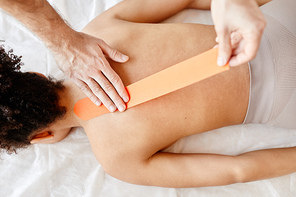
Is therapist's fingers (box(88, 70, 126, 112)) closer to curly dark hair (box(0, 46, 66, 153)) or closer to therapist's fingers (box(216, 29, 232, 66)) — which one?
curly dark hair (box(0, 46, 66, 153))

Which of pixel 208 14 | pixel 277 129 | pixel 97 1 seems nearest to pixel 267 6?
pixel 208 14

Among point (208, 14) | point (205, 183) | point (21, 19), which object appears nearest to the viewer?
point (21, 19)

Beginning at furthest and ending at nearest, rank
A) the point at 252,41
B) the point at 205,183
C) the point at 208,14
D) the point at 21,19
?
the point at 208,14
the point at 205,183
the point at 21,19
the point at 252,41

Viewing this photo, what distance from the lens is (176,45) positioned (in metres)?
0.78

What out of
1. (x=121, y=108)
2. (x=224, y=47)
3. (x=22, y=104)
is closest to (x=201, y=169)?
(x=121, y=108)

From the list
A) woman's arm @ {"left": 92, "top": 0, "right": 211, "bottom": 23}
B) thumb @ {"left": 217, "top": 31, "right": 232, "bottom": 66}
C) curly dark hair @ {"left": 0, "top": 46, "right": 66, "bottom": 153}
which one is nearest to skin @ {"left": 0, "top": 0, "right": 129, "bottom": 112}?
curly dark hair @ {"left": 0, "top": 46, "right": 66, "bottom": 153}

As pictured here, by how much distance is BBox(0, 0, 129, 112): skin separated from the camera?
29.3 inches

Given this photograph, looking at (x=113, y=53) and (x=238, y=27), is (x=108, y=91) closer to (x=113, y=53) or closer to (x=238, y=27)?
(x=113, y=53)

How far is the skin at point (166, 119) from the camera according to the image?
0.76 metres

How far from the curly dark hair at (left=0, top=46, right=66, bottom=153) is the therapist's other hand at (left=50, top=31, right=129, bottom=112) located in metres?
0.11

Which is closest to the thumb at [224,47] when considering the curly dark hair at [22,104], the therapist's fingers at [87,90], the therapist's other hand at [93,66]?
the therapist's other hand at [93,66]

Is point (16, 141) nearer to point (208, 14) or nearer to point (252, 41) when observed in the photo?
point (252, 41)

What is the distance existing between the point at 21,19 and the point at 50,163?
655mm

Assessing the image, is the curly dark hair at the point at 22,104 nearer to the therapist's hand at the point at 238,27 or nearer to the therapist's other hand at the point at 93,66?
the therapist's other hand at the point at 93,66
